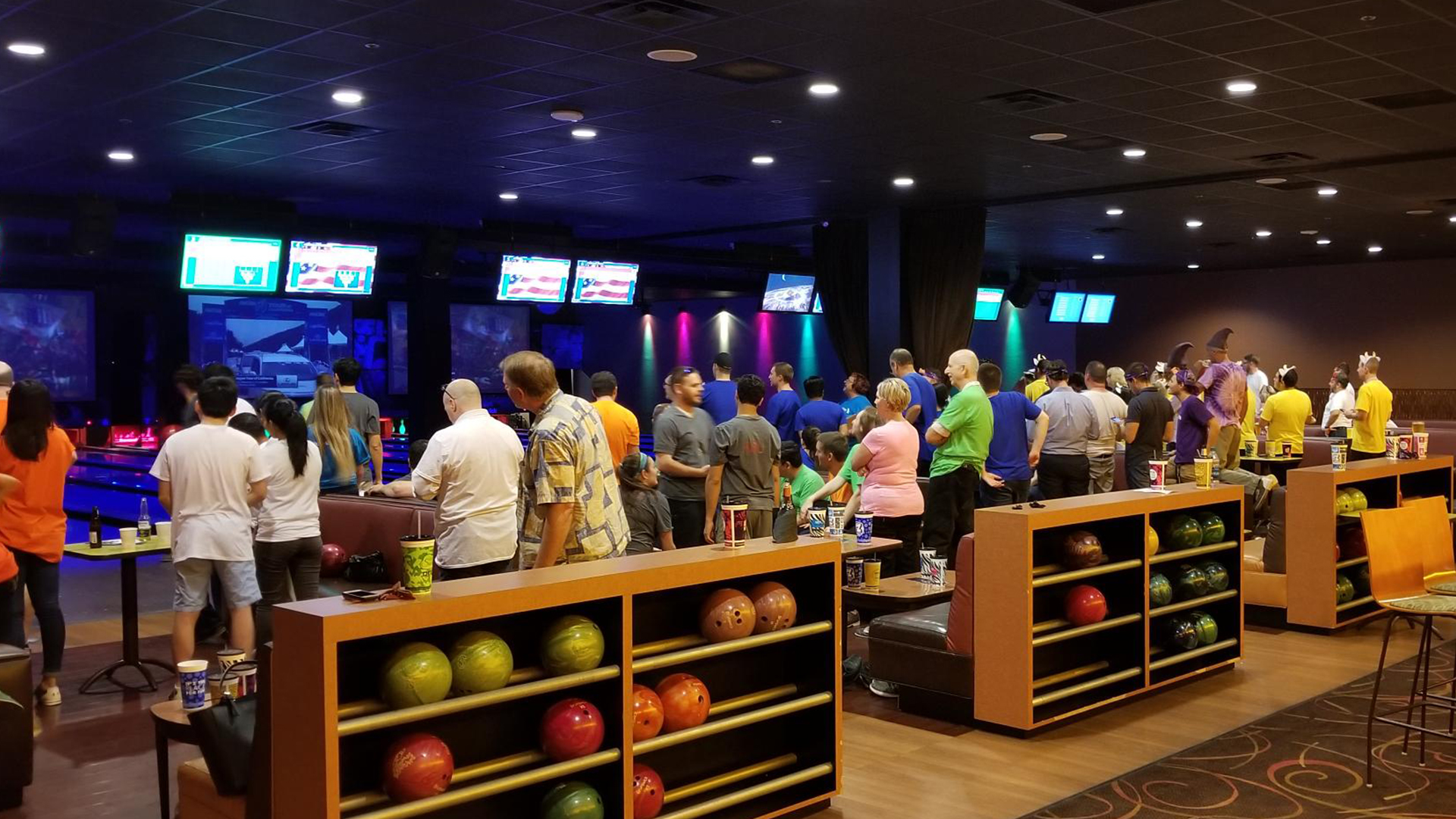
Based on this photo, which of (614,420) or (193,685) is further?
(614,420)

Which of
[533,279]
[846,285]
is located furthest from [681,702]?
[533,279]

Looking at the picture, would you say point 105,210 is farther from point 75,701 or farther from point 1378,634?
point 1378,634

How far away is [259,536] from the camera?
5082 millimetres

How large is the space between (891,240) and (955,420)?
451 cm

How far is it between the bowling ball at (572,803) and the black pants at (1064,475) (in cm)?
569

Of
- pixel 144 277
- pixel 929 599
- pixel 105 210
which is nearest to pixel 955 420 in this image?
pixel 929 599

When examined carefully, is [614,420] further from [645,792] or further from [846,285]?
[846,285]

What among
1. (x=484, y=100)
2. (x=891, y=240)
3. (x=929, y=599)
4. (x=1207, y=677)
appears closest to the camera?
(x=929, y=599)

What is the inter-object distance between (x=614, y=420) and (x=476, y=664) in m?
3.27

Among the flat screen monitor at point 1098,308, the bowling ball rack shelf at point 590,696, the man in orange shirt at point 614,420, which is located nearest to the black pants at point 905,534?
the man in orange shirt at point 614,420

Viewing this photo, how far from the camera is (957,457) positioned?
6.20 m

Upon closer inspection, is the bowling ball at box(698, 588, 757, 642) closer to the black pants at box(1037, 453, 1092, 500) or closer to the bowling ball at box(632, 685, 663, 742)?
the bowling ball at box(632, 685, 663, 742)

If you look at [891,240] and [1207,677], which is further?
[891,240]

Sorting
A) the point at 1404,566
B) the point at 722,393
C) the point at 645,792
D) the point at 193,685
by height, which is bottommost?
the point at 645,792
